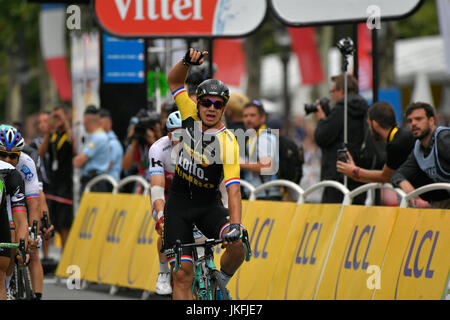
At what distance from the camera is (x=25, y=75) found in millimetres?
38375

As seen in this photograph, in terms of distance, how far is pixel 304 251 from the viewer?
10.5 metres

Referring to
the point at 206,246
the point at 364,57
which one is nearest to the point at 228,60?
the point at 364,57

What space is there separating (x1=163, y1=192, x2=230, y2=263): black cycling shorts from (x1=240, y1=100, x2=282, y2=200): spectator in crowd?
3080 millimetres

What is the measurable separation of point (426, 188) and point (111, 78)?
9.03 metres

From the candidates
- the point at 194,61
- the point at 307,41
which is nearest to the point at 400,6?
the point at 194,61

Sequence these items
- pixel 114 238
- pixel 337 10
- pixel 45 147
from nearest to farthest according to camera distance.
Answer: pixel 337 10 → pixel 114 238 → pixel 45 147

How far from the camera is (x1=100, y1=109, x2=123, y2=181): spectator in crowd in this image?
51.0ft

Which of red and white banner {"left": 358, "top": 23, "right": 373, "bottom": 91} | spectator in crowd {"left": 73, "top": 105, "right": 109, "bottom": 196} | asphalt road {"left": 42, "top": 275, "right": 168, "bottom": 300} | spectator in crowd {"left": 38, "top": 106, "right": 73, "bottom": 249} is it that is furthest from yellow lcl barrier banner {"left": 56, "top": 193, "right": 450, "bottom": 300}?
red and white banner {"left": 358, "top": 23, "right": 373, "bottom": 91}

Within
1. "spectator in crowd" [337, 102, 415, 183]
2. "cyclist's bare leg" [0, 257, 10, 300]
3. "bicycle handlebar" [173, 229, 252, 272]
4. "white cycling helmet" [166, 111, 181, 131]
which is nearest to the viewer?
"bicycle handlebar" [173, 229, 252, 272]

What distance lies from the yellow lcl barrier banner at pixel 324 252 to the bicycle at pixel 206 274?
5.68ft

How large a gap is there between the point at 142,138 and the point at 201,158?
498 cm

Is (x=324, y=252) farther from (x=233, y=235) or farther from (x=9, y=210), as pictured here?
(x=9, y=210)

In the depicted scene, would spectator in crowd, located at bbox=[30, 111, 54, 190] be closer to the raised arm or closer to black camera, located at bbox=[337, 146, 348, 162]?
black camera, located at bbox=[337, 146, 348, 162]
